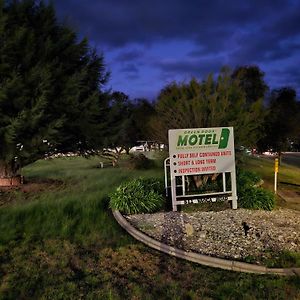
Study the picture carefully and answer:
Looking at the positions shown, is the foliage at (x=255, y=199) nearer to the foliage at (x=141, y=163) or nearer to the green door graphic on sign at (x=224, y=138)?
the green door graphic on sign at (x=224, y=138)

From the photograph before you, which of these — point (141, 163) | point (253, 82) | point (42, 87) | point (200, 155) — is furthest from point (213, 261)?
point (253, 82)

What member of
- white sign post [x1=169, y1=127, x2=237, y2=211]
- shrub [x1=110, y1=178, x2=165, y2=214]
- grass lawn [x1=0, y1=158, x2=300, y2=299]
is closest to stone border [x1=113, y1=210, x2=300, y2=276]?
grass lawn [x1=0, y1=158, x2=300, y2=299]

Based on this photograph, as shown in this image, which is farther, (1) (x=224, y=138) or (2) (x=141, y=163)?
(2) (x=141, y=163)

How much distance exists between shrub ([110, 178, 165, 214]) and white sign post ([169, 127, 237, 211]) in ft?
1.61

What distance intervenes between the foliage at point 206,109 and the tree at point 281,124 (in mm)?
5794

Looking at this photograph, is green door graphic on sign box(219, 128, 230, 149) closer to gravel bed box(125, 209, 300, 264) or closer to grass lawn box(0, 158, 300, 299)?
gravel bed box(125, 209, 300, 264)

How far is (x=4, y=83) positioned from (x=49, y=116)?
1601 millimetres

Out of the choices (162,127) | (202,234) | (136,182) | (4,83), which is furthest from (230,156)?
(4,83)

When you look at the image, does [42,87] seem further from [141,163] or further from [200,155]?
[141,163]

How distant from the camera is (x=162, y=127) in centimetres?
1488

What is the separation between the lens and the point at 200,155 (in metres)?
9.75

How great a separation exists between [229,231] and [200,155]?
2598 mm

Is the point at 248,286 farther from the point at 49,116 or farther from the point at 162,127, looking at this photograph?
the point at 162,127

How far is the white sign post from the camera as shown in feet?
31.4
